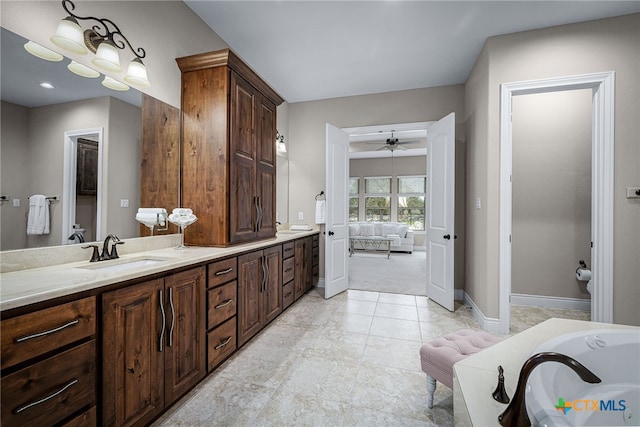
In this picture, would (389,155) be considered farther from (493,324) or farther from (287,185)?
(493,324)

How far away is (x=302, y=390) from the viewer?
1.78 m

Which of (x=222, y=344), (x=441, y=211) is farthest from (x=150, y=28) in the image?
(x=441, y=211)

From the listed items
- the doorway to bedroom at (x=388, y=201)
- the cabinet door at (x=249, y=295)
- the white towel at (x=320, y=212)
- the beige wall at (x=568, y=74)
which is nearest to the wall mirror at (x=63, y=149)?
the cabinet door at (x=249, y=295)

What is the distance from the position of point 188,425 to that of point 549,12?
414cm

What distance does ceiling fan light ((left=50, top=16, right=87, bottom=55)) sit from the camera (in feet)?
4.75

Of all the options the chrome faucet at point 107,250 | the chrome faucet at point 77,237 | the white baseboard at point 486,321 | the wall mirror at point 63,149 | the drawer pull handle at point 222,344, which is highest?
the wall mirror at point 63,149

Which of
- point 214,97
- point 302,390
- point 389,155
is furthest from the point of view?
point 389,155

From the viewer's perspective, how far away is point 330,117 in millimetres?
4309

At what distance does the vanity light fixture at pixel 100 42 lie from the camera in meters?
1.47

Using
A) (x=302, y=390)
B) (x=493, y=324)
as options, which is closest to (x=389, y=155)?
(x=493, y=324)

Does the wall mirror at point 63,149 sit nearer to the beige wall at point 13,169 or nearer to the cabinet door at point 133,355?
the beige wall at point 13,169

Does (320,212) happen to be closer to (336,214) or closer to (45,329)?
(336,214)

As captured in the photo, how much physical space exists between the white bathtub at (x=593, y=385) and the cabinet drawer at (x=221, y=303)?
1.78 metres

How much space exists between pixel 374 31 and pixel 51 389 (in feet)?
11.1
